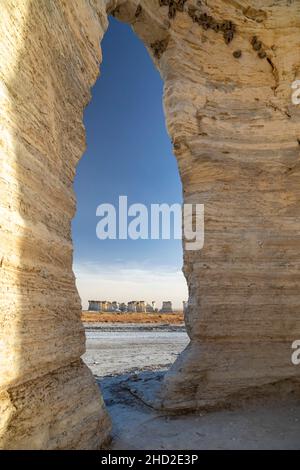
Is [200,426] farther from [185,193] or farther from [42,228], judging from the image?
[185,193]

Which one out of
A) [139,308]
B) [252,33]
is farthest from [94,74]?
[139,308]

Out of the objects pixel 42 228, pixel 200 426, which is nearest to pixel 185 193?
pixel 42 228

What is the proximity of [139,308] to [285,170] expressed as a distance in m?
53.1

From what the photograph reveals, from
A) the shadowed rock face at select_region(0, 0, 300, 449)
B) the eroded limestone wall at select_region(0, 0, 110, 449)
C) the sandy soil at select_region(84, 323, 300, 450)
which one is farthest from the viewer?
the sandy soil at select_region(84, 323, 300, 450)

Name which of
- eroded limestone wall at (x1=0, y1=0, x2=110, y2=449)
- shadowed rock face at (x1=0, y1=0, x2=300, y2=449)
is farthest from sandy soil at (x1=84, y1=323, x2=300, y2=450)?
eroded limestone wall at (x1=0, y1=0, x2=110, y2=449)

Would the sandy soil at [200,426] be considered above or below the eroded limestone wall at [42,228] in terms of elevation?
below

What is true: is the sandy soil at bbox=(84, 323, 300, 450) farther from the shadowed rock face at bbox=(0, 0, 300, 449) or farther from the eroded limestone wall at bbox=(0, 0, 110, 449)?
the eroded limestone wall at bbox=(0, 0, 110, 449)

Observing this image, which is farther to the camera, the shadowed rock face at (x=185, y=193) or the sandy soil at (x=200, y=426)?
the sandy soil at (x=200, y=426)

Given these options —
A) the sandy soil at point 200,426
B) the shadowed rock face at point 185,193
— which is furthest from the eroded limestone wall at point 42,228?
the sandy soil at point 200,426

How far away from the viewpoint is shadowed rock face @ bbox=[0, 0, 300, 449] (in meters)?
3.24

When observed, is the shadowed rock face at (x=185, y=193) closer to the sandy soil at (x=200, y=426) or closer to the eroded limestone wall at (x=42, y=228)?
the eroded limestone wall at (x=42, y=228)

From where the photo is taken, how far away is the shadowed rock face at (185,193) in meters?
3.24

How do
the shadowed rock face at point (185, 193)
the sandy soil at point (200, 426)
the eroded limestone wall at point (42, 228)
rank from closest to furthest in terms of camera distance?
the eroded limestone wall at point (42, 228)
the shadowed rock face at point (185, 193)
the sandy soil at point (200, 426)

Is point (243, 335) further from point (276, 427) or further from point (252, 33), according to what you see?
point (252, 33)
